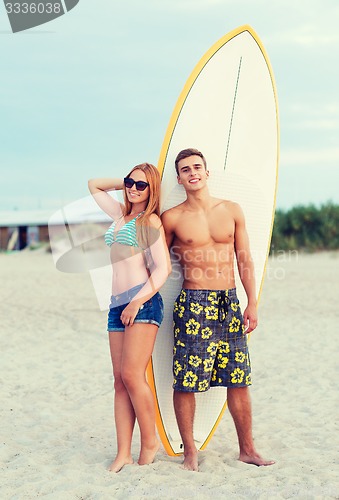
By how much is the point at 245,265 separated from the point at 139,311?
2.31ft

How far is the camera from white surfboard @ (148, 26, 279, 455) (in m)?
3.58

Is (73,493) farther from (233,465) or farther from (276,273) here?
(276,273)

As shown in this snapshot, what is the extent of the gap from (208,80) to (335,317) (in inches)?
238

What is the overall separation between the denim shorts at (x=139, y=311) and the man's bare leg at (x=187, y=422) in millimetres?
483

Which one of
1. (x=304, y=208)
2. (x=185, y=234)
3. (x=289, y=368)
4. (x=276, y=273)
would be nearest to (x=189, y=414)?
(x=185, y=234)

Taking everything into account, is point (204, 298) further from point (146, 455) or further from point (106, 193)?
point (146, 455)

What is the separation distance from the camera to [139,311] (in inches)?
125

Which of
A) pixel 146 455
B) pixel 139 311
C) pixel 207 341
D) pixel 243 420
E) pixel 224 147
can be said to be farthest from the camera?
pixel 224 147

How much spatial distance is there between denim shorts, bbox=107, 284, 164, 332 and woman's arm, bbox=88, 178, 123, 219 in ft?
1.61

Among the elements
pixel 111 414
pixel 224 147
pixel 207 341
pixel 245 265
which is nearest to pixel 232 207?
pixel 245 265

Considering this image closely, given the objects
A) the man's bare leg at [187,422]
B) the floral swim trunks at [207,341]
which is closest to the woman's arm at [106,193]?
the floral swim trunks at [207,341]

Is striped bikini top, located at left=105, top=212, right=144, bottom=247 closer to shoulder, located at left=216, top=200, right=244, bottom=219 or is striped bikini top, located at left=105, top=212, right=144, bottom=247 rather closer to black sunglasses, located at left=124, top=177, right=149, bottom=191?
black sunglasses, located at left=124, top=177, right=149, bottom=191

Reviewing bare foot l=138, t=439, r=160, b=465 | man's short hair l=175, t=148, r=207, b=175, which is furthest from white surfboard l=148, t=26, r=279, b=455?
bare foot l=138, t=439, r=160, b=465

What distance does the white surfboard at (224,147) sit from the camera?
3.58m
